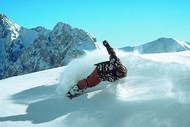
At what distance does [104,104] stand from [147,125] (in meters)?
2.04

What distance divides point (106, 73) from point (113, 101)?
128 cm

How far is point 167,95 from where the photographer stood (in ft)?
23.6

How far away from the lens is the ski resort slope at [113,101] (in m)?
6.33

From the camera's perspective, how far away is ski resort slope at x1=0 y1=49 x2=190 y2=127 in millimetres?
6328

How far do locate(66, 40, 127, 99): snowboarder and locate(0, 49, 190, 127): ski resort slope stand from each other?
0.22 metres

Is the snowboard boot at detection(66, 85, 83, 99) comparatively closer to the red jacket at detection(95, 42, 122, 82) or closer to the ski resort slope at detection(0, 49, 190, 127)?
Answer: the ski resort slope at detection(0, 49, 190, 127)

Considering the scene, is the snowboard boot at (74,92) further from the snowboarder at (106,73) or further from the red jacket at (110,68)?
the red jacket at (110,68)

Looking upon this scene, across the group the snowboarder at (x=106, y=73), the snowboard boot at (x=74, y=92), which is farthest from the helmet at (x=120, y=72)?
the snowboard boot at (x=74, y=92)

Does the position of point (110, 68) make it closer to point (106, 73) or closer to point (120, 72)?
point (106, 73)

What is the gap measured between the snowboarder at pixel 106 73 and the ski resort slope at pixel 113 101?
0.73ft

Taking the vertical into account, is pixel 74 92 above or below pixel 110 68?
below

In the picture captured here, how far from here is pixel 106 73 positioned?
8875 mm

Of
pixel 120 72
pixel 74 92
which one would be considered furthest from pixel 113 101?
pixel 74 92

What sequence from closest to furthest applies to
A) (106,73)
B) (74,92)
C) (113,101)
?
(113,101) < (106,73) < (74,92)
